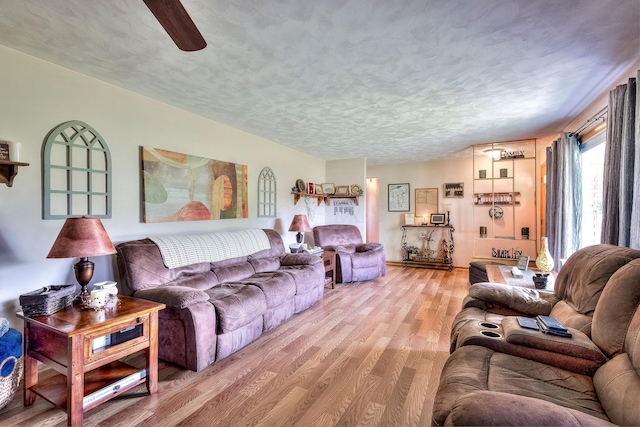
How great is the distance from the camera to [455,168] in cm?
631

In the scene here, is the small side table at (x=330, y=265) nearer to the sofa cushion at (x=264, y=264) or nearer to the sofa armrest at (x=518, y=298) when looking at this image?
the sofa cushion at (x=264, y=264)

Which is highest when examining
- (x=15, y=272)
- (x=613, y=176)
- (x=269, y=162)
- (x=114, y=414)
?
(x=269, y=162)

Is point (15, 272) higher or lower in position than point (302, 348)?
higher

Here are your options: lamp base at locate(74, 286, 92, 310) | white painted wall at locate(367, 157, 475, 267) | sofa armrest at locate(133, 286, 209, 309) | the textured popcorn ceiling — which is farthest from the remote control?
lamp base at locate(74, 286, 92, 310)

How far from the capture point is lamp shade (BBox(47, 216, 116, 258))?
1.86 metres

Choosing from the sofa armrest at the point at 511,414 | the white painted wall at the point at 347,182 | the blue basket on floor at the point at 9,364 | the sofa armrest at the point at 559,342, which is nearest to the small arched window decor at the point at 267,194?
the white painted wall at the point at 347,182

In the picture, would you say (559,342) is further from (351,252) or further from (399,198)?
(399,198)

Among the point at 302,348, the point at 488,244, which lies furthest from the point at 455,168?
the point at 302,348

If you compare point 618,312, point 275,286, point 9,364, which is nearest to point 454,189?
point 275,286

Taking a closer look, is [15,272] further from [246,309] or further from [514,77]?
[514,77]

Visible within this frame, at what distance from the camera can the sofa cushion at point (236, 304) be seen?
2.36 m

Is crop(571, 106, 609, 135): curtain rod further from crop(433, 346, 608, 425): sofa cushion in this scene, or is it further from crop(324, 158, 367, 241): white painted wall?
crop(324, 158, 367, 241): white painted wall

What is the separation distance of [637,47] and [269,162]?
13.4 feet

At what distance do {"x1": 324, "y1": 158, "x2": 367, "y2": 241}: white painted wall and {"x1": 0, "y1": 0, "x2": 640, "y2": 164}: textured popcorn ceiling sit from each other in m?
2.59
